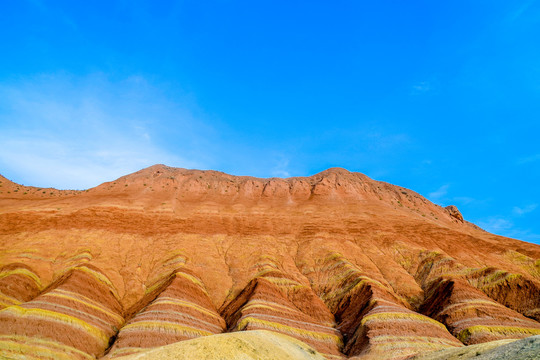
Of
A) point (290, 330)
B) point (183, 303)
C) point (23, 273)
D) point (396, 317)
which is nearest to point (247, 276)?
point (183, 303)

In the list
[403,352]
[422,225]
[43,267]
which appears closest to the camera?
[403,352]

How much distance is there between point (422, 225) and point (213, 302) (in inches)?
1582

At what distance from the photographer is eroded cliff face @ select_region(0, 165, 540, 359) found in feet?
99.9

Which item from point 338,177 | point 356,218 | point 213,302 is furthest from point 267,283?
point 338,177

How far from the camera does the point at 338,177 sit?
81.6 metres

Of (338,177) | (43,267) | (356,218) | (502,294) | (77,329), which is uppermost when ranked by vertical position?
(338,177)

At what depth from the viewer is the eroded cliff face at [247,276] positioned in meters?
30.4

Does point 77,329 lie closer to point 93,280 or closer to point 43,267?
point 93,280

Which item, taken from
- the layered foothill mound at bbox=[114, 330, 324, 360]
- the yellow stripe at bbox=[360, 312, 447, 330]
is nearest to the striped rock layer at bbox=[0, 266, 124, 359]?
the layered foothill mound at bbox=[114, 330, 324, 360]

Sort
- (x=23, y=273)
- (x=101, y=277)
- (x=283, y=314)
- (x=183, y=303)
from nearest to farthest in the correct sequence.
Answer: (x=183, y=303) → (x=283, y=314) → (x=23, y=273) → (x=101, y=277)

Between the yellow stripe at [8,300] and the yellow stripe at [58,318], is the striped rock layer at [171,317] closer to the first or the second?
the yellow stripe at [58,318]

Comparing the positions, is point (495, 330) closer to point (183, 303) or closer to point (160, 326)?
point (183, 303)

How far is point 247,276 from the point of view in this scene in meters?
43.7

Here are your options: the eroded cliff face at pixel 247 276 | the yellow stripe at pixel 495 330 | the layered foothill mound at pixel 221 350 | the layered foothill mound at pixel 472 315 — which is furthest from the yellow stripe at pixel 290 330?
the yellow stripe at pixel 495 330
